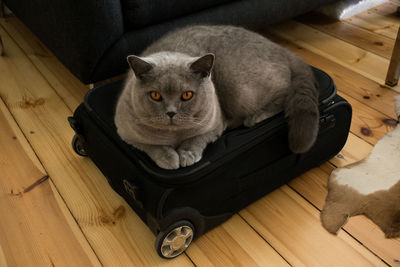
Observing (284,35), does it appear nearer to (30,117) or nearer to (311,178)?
(311,178)

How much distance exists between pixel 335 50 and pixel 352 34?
9.7 inches

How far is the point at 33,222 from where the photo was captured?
1.24m

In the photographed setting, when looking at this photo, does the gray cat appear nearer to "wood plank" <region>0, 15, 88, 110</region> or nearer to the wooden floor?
the wooden floor

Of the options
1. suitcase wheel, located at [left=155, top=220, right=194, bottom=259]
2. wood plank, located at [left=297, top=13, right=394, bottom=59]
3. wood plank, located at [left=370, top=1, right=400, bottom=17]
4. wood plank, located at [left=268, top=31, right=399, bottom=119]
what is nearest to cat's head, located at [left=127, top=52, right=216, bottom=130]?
suitcase wheel, located at [left=155, top=220, right=194, bottom=259]

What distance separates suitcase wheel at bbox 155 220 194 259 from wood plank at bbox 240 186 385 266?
0.23 metres

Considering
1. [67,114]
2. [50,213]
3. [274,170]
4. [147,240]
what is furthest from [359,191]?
[67,114]

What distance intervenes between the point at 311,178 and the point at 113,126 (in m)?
0.71

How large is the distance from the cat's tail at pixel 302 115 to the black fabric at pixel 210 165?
49 millimetres

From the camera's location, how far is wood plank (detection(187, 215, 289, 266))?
113 centimetres

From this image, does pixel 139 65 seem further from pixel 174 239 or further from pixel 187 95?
pixel 174 239

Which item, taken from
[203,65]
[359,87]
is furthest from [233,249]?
[359,87]

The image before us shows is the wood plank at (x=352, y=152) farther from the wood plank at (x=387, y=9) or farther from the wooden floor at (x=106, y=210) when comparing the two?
the wood plank at (x=387, y=9)

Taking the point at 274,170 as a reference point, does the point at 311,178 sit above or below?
below

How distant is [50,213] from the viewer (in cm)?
127
